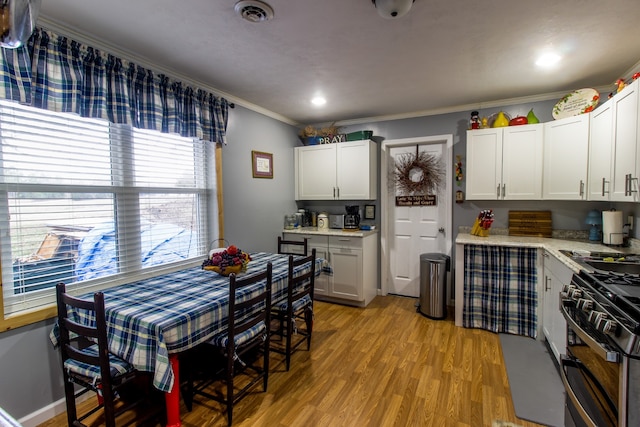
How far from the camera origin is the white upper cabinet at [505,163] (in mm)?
3180

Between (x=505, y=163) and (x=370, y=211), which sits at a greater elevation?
(x=505, y=163)

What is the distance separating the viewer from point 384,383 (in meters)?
2.29

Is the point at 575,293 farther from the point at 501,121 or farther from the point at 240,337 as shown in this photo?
the point at 501,121

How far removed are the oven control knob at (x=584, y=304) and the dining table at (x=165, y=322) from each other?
192cm

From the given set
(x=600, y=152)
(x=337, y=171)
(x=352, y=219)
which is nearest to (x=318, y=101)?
(x=337, y=171)

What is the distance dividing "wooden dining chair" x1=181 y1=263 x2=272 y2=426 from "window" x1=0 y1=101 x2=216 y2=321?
2.98ft

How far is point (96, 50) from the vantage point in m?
2.06

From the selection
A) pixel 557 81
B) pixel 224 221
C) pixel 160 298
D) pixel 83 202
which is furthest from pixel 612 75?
pixel 83 202

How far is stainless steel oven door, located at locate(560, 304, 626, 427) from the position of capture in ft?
4.07

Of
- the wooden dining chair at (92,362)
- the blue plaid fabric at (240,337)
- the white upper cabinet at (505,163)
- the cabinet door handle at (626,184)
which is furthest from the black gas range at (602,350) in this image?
the wooden dining chair at (92,362)

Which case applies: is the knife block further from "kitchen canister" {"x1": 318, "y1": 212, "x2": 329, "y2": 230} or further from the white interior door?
"kitchen canister" {"x1": 318, "y1": 212, "x2": 329, "y2": 230}

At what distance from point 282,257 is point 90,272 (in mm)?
1505

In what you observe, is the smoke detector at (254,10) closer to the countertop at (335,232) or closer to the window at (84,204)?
the window at (84,204)

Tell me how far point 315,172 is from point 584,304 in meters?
3.26
